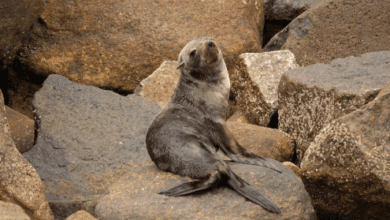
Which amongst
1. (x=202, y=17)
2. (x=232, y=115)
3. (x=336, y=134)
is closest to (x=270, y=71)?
(x=232, y=115)

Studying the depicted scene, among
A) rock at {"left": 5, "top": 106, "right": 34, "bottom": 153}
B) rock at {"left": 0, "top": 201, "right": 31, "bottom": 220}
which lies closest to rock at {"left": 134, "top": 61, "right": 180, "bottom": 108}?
rock at {"left": 5, "top": 106, "right": 34, "bottom": 153}

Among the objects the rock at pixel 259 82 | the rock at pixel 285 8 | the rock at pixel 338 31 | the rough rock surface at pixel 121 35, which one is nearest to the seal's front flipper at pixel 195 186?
the rock at pixel 259 82

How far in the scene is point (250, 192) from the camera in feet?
11.3

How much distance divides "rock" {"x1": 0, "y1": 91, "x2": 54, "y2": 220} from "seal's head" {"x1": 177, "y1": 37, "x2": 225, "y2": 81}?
4.34 ft

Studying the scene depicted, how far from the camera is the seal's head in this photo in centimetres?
384

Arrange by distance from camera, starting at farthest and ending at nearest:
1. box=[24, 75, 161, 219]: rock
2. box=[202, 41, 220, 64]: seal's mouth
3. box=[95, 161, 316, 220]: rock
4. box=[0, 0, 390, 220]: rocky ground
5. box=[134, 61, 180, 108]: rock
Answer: box=[134, 61, 180, 108]: rock
box=[24, 75, 161, 219]: rock
box=[202, 41, 220, 64]: seal's mouth
box=[0, 0, 390, 220]: rocky ground
box=[95, 161, 316, 220]: rock

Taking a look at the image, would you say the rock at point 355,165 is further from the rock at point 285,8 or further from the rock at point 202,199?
the rock at point 285,8

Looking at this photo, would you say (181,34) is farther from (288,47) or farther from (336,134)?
(336,134)

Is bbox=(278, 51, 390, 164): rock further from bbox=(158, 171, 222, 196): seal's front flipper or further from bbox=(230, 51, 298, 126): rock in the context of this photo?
bbox=(158, 171, 222, 196): seal's front flipper

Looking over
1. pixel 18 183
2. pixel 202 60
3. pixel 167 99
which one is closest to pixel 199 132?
pixel 202 60

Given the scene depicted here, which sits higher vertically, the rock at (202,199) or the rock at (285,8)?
the rock at (285,8)

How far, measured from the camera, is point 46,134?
500 centimetres

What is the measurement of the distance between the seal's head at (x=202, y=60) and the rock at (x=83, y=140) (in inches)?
52.0

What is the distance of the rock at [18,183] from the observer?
352 cm
